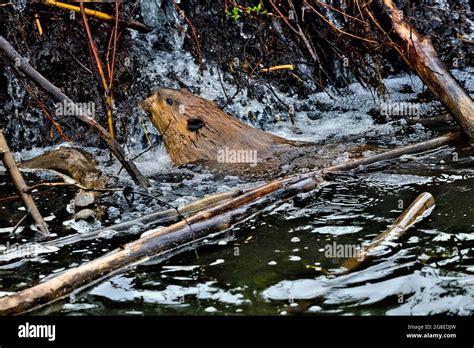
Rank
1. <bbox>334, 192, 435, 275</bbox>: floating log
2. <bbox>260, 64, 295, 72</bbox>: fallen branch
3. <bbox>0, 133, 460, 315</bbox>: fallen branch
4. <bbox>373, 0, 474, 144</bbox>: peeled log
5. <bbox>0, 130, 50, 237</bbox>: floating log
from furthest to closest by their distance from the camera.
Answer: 1. <bbox>260, 64, 295, 72</bbox>: fallen branch
2. <bbox>373, 0, 474, 144</bbox>: peeled log
3. <bbox>0, 130, 50, 237</bbox>: floating log
4. <bbox>334, 192, 435, 275</bbox>: floating log
5. <bbox>0, 133, 460, 315</bbox>: fallen branch

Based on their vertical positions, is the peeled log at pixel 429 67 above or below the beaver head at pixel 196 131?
above

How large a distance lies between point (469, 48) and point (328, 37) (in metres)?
2.86

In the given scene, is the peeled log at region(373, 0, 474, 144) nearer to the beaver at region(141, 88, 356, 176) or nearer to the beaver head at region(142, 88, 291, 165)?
the beaver at region(141, 88, 356, 176)

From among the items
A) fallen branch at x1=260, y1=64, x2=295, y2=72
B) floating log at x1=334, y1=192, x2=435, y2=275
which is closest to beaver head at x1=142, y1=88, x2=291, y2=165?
fallen branch at x1=260, y1=64, x2=295, y2=72

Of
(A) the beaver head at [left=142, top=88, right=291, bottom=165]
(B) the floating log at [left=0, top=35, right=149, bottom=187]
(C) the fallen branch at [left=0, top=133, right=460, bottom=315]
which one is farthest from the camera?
(A) the beaver head at [left=142, top=88, right=291, bottom=165]

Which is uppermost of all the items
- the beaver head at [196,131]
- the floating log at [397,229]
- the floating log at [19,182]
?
the beaver head at [196,131]

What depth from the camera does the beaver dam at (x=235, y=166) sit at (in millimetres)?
3230

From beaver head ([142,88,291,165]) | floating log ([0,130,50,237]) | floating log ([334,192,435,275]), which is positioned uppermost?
beaver head ([142,88,291,165])

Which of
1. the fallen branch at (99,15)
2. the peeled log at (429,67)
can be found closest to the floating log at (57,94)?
the fallen branch at (99,15)

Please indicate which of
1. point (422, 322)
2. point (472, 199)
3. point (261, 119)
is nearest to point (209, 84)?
point (261, 119)

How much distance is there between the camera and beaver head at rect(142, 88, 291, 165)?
19.2 feet

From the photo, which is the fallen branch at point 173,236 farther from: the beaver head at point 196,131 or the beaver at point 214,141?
the beaver head at point 196,131

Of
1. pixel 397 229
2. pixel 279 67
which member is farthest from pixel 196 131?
pixel 397 229

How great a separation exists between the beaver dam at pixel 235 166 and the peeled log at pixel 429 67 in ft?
0.06
